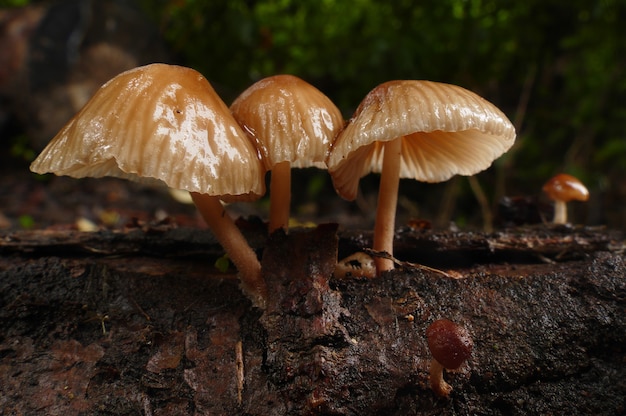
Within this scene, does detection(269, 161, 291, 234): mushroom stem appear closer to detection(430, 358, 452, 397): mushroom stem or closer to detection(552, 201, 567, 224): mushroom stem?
detection(430, 358, 452, 397): mushroom stem

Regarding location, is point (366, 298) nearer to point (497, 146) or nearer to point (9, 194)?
point (497, 146)

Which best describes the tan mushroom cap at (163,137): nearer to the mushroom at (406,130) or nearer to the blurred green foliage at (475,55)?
the mushroom at (406,130)

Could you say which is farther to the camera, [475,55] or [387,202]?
[475,55]

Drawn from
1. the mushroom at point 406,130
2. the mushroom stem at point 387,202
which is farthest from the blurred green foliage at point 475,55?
the mushroom stem at point 387,202

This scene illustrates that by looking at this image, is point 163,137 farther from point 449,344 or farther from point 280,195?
point 449,344

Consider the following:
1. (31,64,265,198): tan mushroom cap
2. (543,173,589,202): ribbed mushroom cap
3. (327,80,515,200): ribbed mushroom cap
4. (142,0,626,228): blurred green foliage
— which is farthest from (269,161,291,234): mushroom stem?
(142,0,626,228): blurred green foliage

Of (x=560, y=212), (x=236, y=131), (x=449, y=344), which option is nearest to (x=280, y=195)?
(x=236, y=131)

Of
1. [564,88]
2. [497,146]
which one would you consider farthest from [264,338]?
[564,88]
